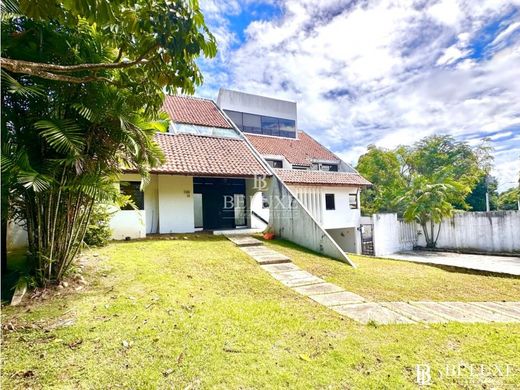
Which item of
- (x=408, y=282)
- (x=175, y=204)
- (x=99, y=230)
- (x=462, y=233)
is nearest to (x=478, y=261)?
(x=462, y=233)

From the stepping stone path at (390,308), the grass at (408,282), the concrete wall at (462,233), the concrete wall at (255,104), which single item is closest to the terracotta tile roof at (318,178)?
the concrete wall at (462,233)

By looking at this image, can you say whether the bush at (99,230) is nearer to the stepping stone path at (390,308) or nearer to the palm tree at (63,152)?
the palm tree at (63,152)

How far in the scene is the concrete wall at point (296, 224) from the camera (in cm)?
920

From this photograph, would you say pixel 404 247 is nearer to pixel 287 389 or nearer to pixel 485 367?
pixel 485 367

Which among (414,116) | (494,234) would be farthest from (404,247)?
(414,116)

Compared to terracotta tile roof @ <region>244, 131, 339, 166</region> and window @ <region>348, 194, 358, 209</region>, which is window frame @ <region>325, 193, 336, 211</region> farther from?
terracotta tile roof @ <region>244, 131, 339, 166</region>

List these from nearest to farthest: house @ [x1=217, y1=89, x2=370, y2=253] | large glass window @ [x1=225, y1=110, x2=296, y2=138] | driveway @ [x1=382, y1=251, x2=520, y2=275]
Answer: driveway @ [x1=382, y1=251, x2=520, y2=275], house @ [x1=217, y1=89, x2=370, y2=253], large glass window @ [x1=225, y1=110, x2=296, y2=138]

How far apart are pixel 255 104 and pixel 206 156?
10.4m

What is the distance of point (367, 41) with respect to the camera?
859 centimetres

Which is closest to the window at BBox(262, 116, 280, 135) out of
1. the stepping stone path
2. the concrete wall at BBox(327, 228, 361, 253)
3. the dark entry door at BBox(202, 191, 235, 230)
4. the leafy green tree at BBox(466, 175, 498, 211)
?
the concrete wall at BBox(327, 228, 361, 253)

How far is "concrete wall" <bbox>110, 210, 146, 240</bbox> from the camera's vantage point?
10.1 meters

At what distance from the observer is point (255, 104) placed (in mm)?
21000

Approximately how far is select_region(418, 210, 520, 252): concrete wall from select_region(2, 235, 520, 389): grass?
14.8 metres

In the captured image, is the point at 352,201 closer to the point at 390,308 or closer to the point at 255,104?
the point at 255,104
